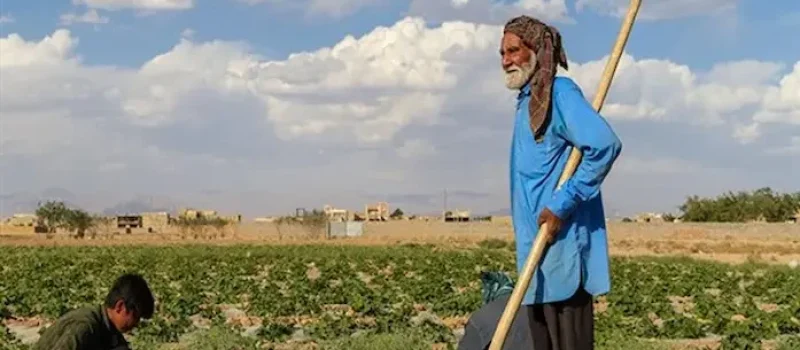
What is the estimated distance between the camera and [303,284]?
1880 cm

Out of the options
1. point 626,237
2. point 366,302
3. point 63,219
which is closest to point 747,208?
point 626,237

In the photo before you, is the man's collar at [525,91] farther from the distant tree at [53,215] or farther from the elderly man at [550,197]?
the distant tree at [53,215]

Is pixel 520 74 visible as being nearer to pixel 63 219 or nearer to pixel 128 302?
pixel 128 302

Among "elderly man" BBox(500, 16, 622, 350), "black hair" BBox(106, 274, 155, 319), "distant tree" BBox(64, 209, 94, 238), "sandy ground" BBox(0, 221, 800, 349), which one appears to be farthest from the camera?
"distant tree" BBox(64, 209, 94, 238)

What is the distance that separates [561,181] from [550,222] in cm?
12

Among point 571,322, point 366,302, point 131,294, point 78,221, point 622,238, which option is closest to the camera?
point 571,322

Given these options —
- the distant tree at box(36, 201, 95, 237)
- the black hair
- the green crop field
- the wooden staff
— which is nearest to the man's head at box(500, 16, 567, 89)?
the wooden staff

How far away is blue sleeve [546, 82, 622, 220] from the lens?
288 cm

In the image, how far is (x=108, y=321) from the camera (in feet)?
15.6

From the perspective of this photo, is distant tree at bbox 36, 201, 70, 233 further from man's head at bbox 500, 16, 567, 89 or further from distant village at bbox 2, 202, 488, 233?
man's head at bbox 500, 16, 567, 89

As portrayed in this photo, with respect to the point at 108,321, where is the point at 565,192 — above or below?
above

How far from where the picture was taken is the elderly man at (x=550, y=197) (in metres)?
→ 2.99

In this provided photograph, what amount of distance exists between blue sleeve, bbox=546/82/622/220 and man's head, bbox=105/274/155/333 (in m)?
2.25

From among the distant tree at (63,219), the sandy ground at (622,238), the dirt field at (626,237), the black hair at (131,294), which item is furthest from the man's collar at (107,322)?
the distant tree at (63,219)
